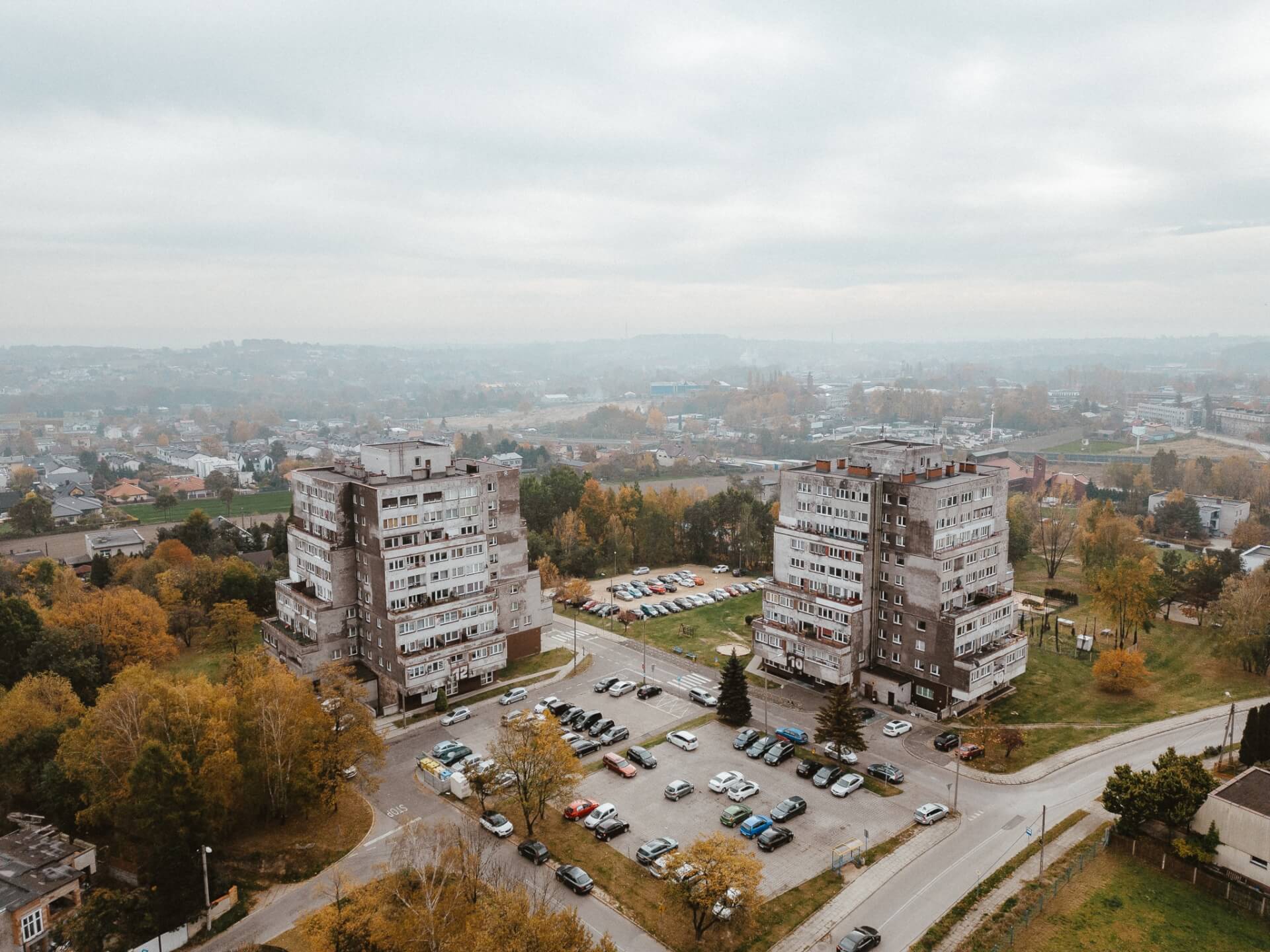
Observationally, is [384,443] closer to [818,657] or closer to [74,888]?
[74,888]

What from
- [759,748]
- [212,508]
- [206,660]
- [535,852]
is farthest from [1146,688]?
[212,508]

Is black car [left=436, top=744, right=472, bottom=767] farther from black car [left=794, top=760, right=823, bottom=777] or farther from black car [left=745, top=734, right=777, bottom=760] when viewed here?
black car [left=794, top=760, right=823, bottom=777]

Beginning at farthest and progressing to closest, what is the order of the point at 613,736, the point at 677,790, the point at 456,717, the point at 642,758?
the point at 456,717 < the point at 613,736 < the point at 642,758 < the point at 677,790

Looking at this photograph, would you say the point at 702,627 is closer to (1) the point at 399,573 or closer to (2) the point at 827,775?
(2) the point at 827,775

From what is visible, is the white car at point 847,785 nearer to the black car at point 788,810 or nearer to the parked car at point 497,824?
the black car at point 788,810

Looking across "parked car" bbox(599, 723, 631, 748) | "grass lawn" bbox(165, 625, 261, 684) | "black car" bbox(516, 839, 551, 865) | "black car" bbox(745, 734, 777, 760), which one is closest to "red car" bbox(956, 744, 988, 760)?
"black car" bbox(745, 734, 777, 760)

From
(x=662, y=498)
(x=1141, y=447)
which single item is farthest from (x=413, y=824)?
(x=1141, y=447)
